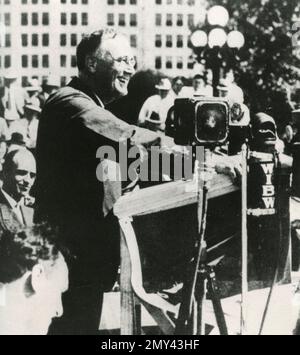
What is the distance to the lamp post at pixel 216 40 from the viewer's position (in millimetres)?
2180

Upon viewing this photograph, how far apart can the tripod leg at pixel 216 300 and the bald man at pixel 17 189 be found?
799 millimetres

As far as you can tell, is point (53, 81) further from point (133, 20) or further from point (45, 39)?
point (133, 20)

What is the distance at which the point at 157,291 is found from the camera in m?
2.12

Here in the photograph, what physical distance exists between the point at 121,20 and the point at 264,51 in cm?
66

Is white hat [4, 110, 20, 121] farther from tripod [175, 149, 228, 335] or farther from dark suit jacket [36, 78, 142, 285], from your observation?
tripod [175, 149, 228, 335]

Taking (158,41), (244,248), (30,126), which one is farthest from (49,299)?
(158,41)

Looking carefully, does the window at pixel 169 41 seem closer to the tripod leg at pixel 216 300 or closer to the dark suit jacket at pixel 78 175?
the dark suit jacket at pixel 78 175

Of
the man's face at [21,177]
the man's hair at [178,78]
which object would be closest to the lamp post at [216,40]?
the man's hair at [178,78]

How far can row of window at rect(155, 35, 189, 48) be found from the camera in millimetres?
2215

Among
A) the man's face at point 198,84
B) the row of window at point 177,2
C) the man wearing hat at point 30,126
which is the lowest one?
the man wearing hat at point 30,126

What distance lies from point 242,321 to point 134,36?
1334mm

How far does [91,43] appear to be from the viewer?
2.05m

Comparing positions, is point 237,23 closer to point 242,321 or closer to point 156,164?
point 156,164
